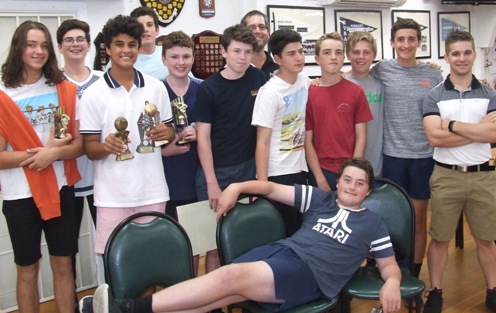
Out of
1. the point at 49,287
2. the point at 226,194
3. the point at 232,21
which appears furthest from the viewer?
the point at 232,21

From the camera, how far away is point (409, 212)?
8.54ft

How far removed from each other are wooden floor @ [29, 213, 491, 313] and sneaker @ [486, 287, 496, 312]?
0.04m

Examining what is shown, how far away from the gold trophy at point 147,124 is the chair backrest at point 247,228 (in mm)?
509

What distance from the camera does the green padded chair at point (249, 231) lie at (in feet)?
7.46

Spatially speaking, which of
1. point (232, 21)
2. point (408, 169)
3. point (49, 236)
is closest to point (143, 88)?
point (49, 236)

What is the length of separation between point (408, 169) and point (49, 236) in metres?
2.16

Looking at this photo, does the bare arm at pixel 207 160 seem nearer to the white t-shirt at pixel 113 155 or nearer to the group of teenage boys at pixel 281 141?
the group of teenage boys at pixel 281 141

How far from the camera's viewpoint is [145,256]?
7.13 feet

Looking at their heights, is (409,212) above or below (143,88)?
below

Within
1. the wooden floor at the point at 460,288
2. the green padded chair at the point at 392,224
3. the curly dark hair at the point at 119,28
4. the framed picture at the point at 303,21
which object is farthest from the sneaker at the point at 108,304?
the framed picture at the point at 303,21

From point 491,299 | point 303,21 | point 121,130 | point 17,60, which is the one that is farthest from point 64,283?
point 303,21

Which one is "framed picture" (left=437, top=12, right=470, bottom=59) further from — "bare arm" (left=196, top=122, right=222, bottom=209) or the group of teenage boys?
"bare arm" (left=196, top=122, right=222, bottom=209)

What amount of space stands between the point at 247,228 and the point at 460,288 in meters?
1.82

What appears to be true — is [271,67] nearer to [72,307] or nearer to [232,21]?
[232,21]
